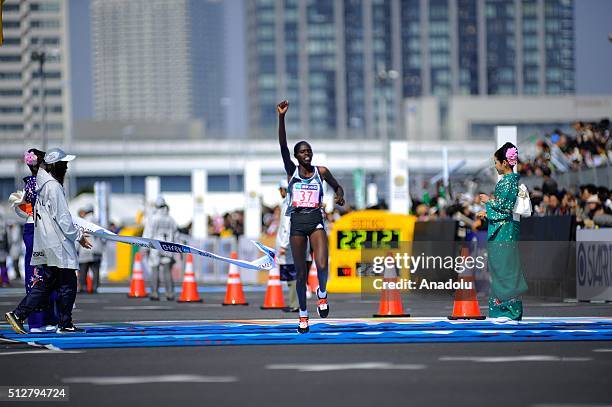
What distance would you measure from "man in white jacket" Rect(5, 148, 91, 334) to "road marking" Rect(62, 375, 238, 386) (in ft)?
13.9

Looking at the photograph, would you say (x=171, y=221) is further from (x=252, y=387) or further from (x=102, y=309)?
(x=252, y=387)

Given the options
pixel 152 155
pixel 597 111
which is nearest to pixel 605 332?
pixel 152 155

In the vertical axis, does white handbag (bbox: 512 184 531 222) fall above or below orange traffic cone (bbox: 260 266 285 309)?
above

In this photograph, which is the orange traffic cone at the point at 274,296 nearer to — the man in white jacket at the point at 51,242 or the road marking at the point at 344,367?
the man in white jacket at the point at 51,242

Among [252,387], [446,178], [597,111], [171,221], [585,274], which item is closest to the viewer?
[252,387]

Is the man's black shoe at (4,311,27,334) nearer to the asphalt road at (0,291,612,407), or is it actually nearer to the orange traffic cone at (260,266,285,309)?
the asphalt road at (0,291,612,407)

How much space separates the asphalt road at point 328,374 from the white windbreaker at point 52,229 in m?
1.20

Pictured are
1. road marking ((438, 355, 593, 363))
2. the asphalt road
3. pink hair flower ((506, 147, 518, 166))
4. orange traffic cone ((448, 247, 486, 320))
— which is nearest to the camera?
the asphalt road

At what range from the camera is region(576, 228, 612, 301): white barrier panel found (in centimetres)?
2144

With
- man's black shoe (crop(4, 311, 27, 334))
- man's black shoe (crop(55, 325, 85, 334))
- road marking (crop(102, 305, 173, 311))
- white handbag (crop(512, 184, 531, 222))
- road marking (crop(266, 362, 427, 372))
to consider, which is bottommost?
road marking (crop(102, 305, 173, 311))

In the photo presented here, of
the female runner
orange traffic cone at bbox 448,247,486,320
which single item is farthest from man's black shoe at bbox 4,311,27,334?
orange traffic cone at bbox 448,247,486,320

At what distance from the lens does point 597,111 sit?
145m

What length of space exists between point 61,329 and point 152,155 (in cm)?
11437

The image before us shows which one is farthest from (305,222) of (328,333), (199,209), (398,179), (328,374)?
(199,209)
